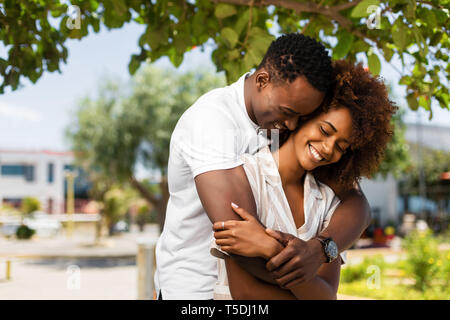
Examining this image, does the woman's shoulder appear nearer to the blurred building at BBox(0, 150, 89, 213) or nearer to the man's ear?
the man's ear

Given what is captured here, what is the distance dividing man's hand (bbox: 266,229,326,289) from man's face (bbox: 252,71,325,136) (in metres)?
0.39

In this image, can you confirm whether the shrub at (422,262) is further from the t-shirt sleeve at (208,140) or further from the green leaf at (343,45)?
the t-shirt sleeve at (208,140)

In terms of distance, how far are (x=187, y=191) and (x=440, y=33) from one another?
2127 mm

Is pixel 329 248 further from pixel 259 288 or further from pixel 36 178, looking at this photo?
pixel 36 178

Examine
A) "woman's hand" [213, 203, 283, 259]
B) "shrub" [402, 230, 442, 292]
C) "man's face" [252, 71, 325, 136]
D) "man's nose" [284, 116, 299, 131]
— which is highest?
"man's face" [252, 71, 325, 136]

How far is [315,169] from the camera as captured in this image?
1.70 m

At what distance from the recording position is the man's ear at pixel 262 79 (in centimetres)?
153

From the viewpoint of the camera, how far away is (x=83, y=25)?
11.2 ft

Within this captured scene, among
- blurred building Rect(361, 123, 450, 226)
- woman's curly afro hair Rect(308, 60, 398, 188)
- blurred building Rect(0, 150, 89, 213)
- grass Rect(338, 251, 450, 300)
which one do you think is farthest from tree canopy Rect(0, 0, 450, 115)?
blurred building Rect(0, 150, 89, 213)

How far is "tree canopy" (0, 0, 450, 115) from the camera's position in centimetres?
279

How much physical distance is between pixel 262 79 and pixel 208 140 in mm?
307

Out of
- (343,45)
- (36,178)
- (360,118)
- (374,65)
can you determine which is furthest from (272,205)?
(36,178)

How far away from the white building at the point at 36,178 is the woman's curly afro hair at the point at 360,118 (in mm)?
32910
